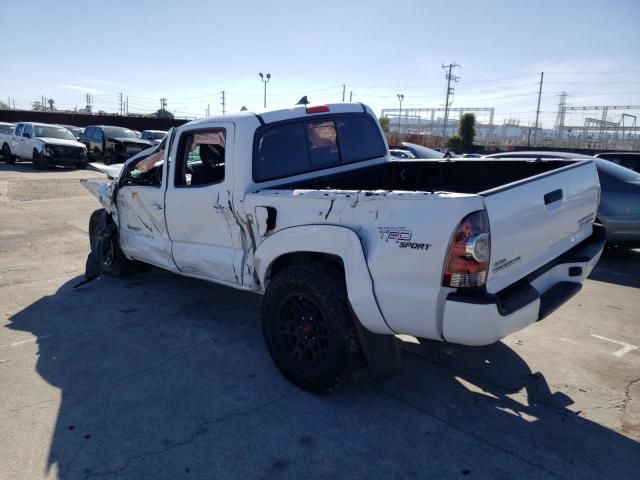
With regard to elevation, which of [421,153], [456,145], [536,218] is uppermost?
[456,145]

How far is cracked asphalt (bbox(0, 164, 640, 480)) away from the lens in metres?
2.72

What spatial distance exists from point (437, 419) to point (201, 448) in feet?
4.80

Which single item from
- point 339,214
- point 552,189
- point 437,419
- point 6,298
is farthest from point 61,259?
point 552,189

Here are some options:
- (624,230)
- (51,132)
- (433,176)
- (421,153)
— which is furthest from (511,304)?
(51,132)

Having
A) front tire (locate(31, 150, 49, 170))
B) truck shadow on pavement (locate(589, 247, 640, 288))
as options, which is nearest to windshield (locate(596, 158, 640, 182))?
truck shadow on pavement (locate(589, 247, 640, 288))

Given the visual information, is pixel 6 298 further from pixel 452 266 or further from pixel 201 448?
pixel 452 266

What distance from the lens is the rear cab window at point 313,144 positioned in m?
4.11

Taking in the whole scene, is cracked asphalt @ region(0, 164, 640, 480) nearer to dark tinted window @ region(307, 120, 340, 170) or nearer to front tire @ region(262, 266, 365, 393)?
front tire @ region(262, 266, 365, 393)

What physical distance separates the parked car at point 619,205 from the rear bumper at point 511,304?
162 inches

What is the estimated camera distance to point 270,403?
335 cm

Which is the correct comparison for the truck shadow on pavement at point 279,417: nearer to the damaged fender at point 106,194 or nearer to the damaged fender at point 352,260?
the damaged fender at point 352,260

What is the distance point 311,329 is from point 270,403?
0.56m

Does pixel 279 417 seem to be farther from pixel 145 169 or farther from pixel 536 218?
pixel 145 169

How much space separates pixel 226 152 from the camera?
411cm
